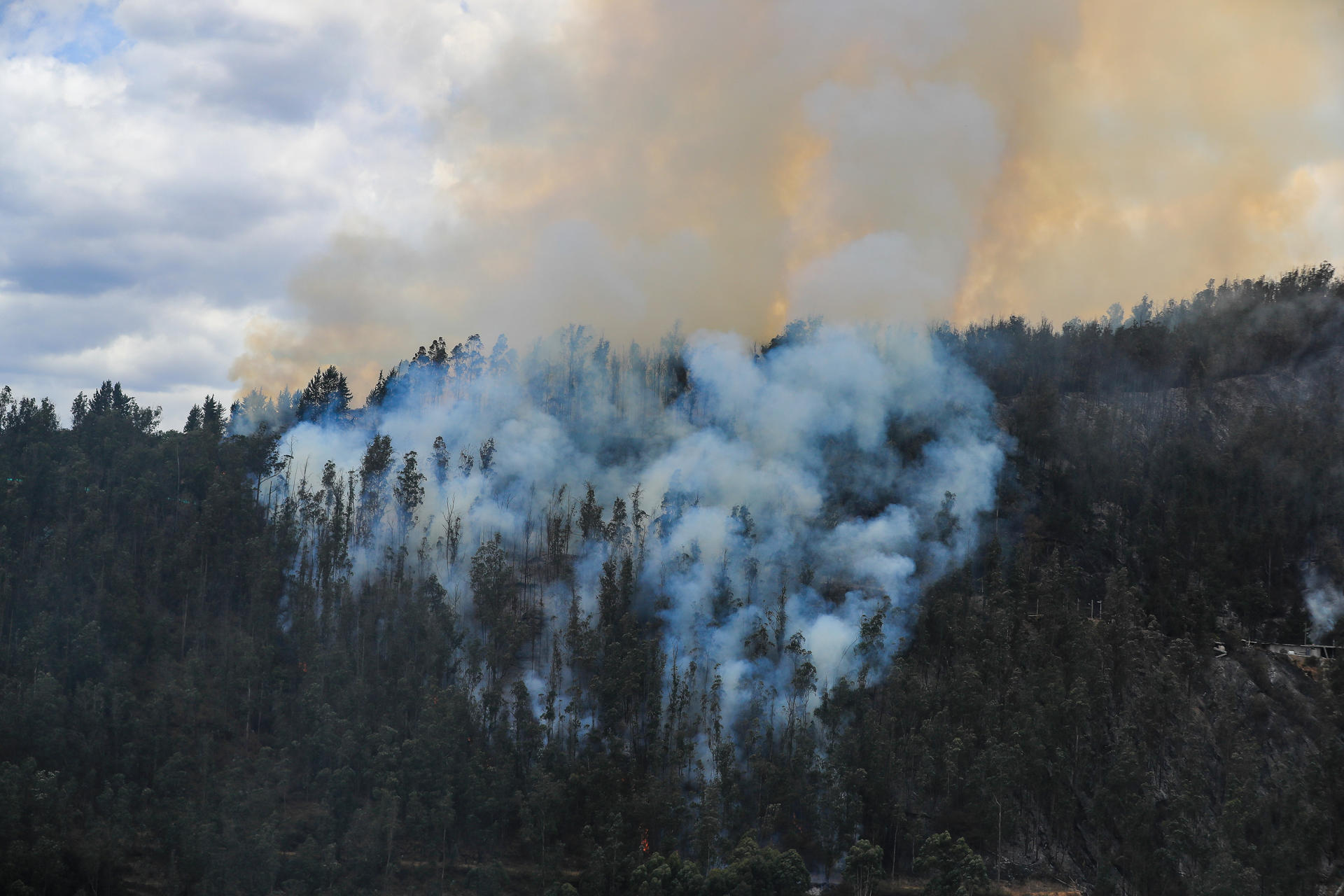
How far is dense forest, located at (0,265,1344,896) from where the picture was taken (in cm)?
9919

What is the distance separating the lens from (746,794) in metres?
107

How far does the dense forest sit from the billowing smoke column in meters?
0.70

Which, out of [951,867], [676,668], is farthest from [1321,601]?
[676,668]

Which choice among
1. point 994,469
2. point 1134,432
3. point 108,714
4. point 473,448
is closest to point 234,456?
point 473,448

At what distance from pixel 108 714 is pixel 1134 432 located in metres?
121

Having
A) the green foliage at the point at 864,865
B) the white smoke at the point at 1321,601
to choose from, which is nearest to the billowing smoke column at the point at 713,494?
the green foliage at the point at 864,865

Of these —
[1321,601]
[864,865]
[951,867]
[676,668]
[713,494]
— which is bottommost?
[864,865]

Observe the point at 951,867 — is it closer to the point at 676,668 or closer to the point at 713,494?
the point at 676,668

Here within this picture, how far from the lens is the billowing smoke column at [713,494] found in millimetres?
125250

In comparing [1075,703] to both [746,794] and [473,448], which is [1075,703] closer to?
[746,794]

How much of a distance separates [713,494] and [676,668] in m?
28.8

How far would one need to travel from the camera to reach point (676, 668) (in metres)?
120

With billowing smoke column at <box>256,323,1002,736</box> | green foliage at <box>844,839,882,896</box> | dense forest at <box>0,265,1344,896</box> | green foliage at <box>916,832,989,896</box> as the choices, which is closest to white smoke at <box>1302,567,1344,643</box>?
dense forest at <box>0,265,1344,896</box>

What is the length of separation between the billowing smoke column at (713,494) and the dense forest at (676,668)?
27.6 inches
